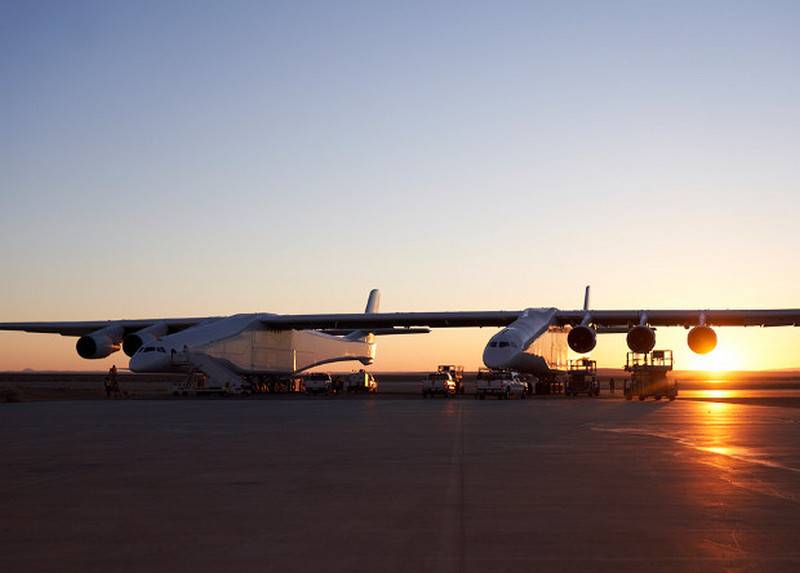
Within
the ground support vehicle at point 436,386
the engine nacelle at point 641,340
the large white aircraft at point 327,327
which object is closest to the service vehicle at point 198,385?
the large white aircraft at point 327,327

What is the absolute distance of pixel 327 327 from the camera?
61750 millimetres

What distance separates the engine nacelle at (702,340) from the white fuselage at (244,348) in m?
24.8

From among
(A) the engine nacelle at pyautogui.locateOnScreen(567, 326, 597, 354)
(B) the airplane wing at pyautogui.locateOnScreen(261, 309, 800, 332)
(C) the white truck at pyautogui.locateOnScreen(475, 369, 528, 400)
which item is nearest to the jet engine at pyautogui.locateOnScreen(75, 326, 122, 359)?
(B) the airplane wing at pyautogui.locateOnScreen(261, 309, 800, 332)

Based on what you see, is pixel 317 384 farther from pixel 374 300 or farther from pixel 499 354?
pixel 374 300

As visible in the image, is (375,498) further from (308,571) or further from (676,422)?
(676,422)

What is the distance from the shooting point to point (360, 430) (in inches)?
864

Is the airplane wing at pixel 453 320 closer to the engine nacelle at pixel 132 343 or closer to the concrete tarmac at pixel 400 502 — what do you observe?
the engine nacelle at pixel 132 343

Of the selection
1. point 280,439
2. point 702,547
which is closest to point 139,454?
point 280,439

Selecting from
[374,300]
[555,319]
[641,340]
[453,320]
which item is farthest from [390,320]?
[374,300]

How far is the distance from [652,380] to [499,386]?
7.35m

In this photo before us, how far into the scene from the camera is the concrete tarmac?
7.08 meters

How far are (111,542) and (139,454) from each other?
815 centimetres

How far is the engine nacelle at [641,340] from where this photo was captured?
1866 inches

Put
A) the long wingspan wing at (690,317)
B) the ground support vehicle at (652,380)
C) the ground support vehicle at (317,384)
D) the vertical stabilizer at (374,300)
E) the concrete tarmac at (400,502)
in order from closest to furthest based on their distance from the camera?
the concrete tarmac at (400,502) → the ground support vehicle at (652,380) → the long wingspan wing at (690,317) → the ground support vehicle at (317,384) → the vertical stabilizer at (374,300)
